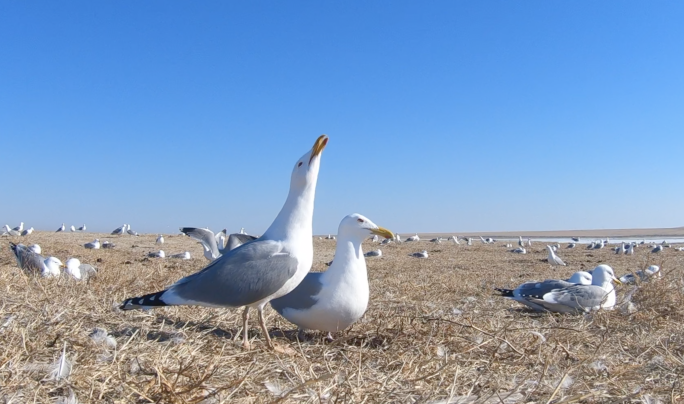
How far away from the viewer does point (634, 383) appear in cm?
317

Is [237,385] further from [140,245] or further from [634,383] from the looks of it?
[140,245]

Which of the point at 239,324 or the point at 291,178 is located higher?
the point at 291,178


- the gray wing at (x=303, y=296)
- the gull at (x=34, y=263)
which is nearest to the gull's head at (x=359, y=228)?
the gray wing at (x=303, y=296)

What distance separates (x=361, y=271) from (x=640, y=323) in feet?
10.5

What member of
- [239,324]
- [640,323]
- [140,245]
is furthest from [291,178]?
[140,245]

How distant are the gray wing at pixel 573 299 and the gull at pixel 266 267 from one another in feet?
12.8

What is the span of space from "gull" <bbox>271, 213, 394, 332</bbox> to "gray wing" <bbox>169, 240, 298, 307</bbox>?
1.41ft

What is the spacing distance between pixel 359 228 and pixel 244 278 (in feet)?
3.73

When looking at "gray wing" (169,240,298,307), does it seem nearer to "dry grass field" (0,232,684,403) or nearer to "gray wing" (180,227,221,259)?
"dry grass field" (0,232,684,403)

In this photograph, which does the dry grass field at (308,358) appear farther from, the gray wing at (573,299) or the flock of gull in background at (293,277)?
the gray wing at (573,299)

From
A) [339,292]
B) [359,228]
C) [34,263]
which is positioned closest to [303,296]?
[339,292]

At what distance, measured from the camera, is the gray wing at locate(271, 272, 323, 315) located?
4480mm

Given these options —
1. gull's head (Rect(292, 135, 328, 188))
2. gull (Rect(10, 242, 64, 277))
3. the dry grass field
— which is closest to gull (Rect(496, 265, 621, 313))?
the dry grass field

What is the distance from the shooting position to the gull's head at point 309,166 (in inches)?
172
